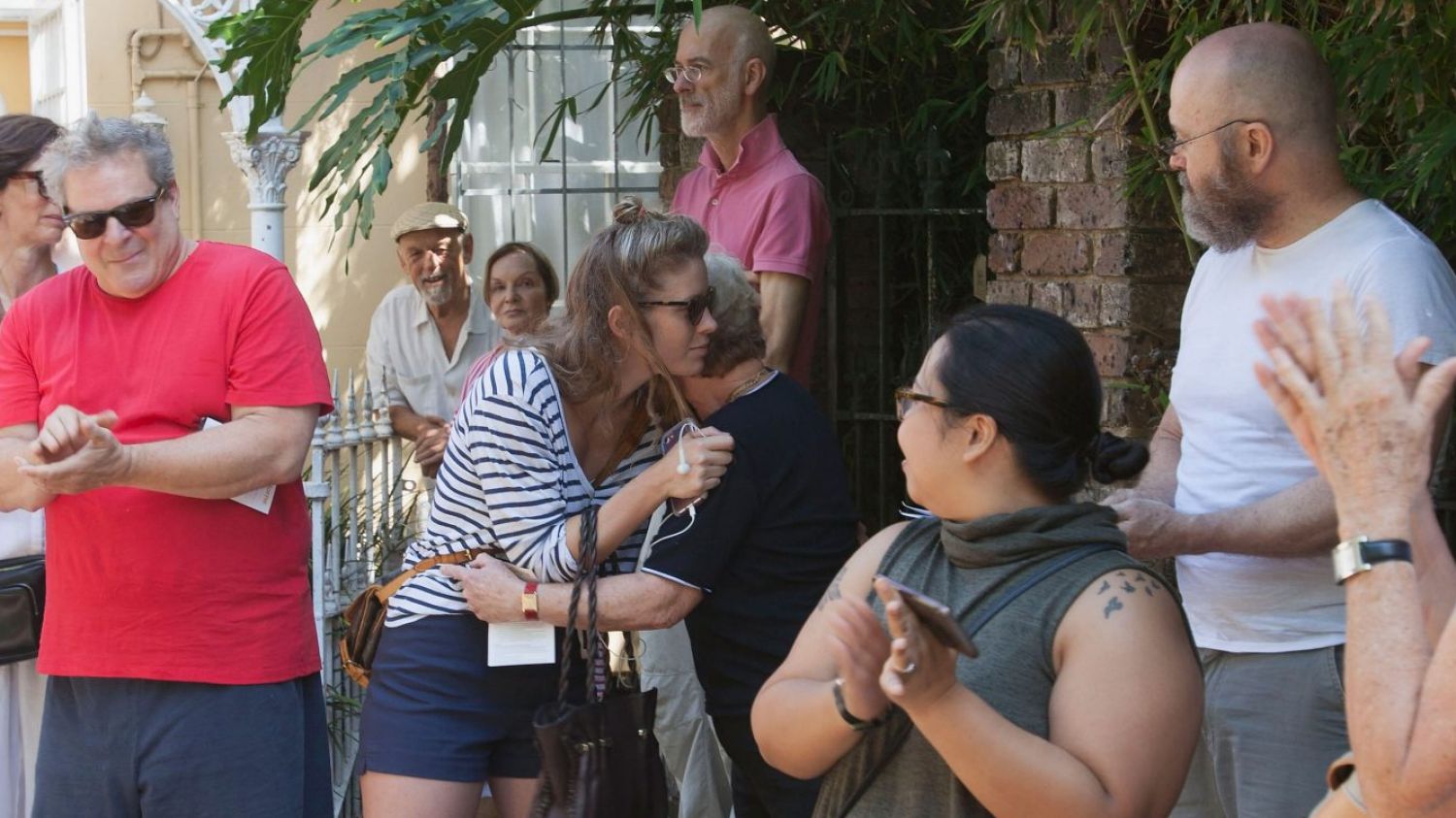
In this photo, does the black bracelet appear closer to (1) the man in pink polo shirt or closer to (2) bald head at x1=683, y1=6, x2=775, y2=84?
(1) the man in pink polo shirt

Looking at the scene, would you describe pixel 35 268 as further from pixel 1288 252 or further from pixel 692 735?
pixel 1288 252

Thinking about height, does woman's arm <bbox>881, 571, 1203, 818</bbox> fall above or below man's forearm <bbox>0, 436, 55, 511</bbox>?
below

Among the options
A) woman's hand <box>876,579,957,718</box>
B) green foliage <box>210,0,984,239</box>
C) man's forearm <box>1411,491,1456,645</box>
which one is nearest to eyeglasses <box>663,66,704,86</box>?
green foliage <box>210,0,984,239</box>

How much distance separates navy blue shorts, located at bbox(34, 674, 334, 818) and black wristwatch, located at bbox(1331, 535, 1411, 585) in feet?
6.77

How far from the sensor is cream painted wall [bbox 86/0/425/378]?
8.16 m

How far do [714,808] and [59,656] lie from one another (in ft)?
6.74

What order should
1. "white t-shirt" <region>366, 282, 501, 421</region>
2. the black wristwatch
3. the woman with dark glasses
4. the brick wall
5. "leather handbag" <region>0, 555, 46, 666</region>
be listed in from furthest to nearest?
"white t-shirt" <region>366, 282, 501, 421</region> → the brick wall → the woman with dark glasses → "leather handbag" <region>0, 555, 46, 666</region> → the black wristwatch

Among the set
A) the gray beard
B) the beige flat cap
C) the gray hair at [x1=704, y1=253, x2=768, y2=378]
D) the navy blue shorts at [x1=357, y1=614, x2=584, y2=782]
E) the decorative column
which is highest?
the decorative column

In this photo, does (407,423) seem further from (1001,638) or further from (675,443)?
(1001,638)

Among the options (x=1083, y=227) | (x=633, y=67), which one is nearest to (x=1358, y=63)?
(x=1083, y=227)

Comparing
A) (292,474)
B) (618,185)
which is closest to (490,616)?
(292,474)

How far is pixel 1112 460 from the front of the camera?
86.7 inches

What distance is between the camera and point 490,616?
118 inches

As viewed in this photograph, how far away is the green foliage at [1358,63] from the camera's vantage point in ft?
9.89
